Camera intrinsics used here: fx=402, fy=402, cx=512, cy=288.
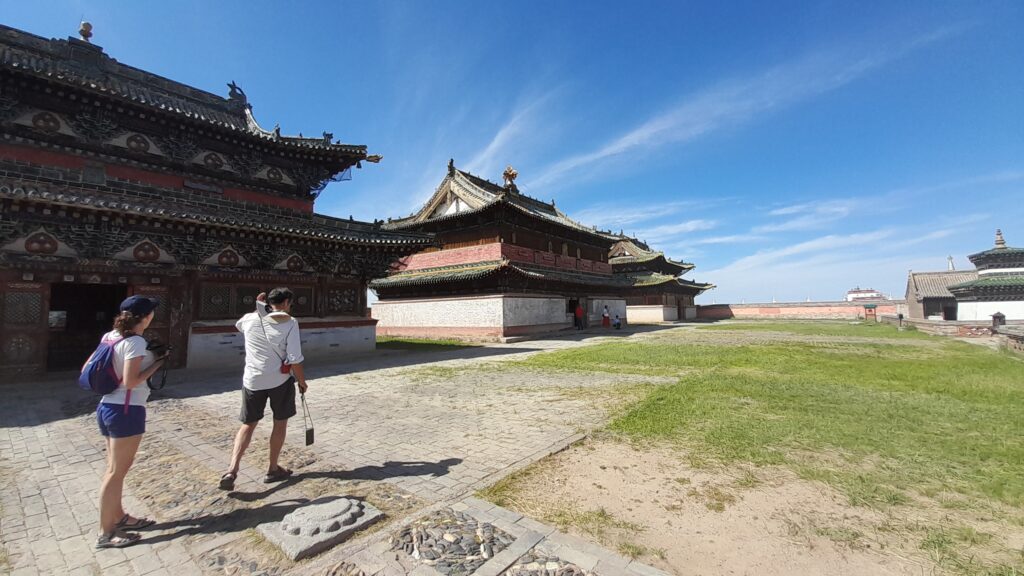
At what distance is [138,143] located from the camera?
11266 mm

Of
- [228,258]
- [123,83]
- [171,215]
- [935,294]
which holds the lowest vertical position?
[935,294]

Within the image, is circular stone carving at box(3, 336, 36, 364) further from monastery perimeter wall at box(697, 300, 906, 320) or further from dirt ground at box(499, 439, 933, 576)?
monastery perimeter wall at box(697, 300, 906, 320)

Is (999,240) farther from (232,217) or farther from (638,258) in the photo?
(232,217)

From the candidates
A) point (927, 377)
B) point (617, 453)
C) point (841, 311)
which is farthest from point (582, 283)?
point (841, 311)

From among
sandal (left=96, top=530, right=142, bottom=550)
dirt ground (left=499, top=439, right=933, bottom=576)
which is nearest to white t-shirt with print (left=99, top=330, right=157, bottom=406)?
sandal (left=96, top=530, right=142, bottom=550)

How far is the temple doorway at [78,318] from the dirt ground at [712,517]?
573 inches

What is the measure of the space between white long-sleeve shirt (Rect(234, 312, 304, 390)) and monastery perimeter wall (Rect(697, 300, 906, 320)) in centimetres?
5233

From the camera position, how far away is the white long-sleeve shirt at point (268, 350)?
155 inches

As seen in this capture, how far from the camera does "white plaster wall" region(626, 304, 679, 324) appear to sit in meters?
39.0

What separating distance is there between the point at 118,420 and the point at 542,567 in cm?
330

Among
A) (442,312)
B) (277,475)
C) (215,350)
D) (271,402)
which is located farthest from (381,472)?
(442,312)

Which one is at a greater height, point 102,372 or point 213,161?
Answer: point 213,161

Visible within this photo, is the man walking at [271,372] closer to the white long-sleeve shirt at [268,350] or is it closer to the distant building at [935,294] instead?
the white long-sleeve shirt at [268,350]

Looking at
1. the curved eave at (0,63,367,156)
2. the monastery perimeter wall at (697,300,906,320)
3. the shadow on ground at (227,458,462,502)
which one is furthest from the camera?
the monastery perimeter wall at (697,300,906,320)
